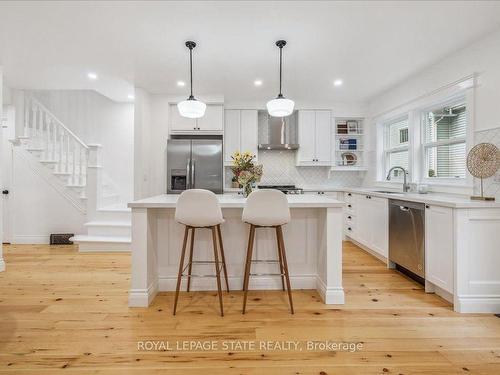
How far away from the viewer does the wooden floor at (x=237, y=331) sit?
1693mm

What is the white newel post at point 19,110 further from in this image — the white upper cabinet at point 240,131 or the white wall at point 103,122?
the white upper cabinet at point 240,131

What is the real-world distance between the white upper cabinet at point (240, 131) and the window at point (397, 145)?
7.65ft

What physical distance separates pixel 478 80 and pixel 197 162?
374cm

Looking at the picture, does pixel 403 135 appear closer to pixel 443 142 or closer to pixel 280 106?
pixel 443 142

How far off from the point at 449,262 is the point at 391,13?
227 centimetres

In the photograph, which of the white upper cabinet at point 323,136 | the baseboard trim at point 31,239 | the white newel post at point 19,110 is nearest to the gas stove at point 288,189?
the white upper cabinet at point 323,136

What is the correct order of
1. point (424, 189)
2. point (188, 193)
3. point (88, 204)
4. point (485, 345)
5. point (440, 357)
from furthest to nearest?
1. point (88, 204)
2. point (424, 189)
3. point (188, 193)
4. point (485, 345)
5. point (440, 357)

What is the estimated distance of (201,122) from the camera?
4.80 m

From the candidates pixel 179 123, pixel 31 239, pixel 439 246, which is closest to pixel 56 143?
pixel 31 239

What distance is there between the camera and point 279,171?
17.8 feet

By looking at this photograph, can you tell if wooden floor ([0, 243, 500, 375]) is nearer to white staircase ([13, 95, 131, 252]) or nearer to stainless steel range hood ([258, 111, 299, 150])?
white staircase ([13, 95, 131, 252])

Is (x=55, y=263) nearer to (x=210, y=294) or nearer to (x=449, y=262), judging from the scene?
(x=210, y=294)

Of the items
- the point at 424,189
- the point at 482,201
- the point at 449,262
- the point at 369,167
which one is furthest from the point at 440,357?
the point at 369,167

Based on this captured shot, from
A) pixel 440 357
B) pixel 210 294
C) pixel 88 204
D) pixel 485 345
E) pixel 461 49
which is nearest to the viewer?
pixel 440 357
